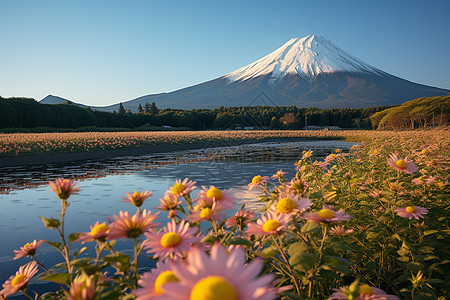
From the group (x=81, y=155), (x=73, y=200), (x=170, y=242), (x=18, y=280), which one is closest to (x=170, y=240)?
(x=170, y=242)

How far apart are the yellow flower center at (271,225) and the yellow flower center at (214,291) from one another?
711 millimetres

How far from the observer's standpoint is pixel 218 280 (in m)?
0.79

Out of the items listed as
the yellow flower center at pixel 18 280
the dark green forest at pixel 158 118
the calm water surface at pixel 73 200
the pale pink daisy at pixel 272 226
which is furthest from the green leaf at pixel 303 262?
the dark green forest at pixel 158 118

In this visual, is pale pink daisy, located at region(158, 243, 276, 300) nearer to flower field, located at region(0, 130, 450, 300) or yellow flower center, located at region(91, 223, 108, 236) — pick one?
flower field, located at region(0, 130, 450, 300)

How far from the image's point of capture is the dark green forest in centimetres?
5719

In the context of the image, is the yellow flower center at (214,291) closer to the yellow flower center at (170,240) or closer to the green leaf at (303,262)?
the yellow flower center at (170,240)

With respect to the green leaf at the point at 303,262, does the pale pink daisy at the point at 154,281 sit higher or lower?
higher

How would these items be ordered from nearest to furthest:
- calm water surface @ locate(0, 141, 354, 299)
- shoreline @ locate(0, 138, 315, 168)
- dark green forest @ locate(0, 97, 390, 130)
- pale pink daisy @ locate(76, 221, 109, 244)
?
pale pink daisy @ locate(76, 221, 109, 244)
calm water surface @ locate(0, 141, 354, 299)
shoreline @ locate(0, 138, 315, 168)
dark green forest @ locate(0, 97, 390, 130)

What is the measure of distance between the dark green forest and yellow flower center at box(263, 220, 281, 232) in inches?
1281

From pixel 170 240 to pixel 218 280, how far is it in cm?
55

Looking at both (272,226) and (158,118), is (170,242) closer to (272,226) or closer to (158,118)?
(272,226)

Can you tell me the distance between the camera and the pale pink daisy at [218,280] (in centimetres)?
77

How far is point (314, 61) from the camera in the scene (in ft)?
645

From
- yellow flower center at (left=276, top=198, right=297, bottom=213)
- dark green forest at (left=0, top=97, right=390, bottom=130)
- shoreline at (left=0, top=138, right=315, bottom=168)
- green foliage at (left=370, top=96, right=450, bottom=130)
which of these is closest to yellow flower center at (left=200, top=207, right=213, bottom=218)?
yellow flower center at (left=276, top=198, right=297, bottom=213)
